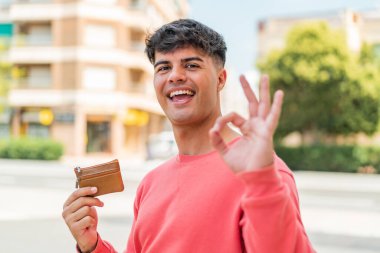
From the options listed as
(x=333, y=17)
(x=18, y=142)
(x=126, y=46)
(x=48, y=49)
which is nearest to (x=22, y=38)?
(x=48, y=49)

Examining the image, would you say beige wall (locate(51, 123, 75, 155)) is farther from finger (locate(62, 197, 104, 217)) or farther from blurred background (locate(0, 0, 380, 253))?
finger (locate(62, 197, 104, 217))

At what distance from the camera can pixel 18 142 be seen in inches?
1200

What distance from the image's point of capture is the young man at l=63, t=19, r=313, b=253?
1198mm

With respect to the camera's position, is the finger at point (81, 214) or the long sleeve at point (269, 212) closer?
the long sleeve at point (269, 212)

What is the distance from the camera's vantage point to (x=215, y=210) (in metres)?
1.45

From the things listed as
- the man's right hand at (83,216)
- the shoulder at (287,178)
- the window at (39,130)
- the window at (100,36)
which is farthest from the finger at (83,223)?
the window at (39,130)

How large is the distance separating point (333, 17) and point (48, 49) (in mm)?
18851

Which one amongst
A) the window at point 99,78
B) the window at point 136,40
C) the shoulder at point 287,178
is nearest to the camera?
the shoulder at point 287,178

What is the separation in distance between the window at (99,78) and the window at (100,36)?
1.73m

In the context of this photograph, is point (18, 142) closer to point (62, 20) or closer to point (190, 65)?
point (62, 20)

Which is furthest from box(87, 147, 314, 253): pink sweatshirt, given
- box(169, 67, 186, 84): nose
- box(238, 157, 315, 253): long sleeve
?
box(169, 67, 186, 84): nose

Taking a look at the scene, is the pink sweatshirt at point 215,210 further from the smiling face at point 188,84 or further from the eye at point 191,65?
the eye at point 191,65

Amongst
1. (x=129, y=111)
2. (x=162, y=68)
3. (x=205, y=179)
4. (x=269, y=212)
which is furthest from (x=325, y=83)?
(x=269, y=212)

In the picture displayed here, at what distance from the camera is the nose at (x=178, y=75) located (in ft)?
5.37
